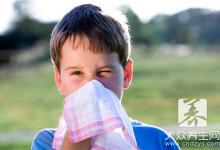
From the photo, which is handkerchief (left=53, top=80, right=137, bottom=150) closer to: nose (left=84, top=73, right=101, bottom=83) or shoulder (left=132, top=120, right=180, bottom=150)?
nose (left=84, top=73, right=101, bottom=83)

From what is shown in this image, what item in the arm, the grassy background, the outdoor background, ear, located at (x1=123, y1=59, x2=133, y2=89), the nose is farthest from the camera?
the grassy background

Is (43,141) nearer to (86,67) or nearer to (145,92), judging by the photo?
(86,67)

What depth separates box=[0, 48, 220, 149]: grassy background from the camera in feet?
23.0

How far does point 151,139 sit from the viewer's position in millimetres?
1068

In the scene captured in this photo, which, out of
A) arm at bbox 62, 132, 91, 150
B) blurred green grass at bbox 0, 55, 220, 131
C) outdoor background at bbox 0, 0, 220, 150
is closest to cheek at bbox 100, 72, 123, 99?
arm at bbox 62, 132, 91, 150

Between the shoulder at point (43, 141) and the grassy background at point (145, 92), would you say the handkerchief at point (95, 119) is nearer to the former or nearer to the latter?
the shoulder at point (43, 141)

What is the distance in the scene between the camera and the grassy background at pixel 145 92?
23.0 ft

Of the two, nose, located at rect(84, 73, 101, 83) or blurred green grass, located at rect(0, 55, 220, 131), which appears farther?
blurred green grass, located at rect(0, 55, 220, 131)

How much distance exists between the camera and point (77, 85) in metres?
0.93

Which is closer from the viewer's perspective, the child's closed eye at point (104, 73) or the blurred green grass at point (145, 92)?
the child's closed eye at point (104, 73)

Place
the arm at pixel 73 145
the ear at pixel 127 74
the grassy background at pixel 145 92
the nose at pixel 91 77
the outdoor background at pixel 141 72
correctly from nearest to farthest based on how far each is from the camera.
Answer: the arm at pixel 73 145
the nose at pixel 91 77
the ear at pixel 127 74
the outdoor background at pixel 141 72
the grassy background at pixel 145 92

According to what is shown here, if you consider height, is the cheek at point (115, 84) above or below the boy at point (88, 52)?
below

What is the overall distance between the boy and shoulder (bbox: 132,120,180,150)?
0.10 metres

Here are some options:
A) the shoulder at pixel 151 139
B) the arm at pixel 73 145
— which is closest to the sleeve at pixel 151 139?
the shoulder at pixel 151 139
